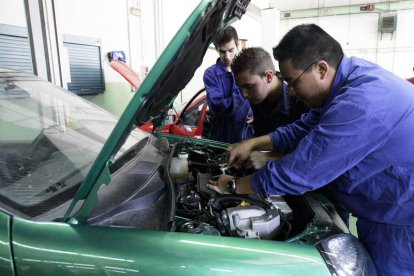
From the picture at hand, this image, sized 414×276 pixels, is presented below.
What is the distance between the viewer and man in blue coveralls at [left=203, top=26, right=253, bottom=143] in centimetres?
262

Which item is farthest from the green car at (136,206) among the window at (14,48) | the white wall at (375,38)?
the white wall at (375,38)

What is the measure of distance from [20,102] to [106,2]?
3832 mm

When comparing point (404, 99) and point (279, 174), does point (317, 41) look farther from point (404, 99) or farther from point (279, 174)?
point (279, 174)

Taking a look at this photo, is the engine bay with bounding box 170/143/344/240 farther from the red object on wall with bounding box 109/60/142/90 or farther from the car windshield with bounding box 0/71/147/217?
the red object on wall with bounding box 109/60/142/90

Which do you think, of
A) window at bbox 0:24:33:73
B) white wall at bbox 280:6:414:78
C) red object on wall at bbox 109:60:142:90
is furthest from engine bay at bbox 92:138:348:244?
white wall at bbox 280:6:414:78

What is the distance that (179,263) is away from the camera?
835 millimetres

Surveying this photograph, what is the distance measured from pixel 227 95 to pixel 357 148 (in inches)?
66.4

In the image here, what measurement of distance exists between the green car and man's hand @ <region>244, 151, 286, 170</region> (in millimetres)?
235

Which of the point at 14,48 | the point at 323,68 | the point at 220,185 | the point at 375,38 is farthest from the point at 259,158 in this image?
the point at 375,38

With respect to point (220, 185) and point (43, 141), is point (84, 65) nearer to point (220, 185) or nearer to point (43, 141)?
point (43, 141)

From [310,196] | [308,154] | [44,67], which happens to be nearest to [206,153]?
[310,196]

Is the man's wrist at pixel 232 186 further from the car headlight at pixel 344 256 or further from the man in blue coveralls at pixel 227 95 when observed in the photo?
the man in blue coveralls at pixel 227 95

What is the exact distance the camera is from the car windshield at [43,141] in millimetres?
1027

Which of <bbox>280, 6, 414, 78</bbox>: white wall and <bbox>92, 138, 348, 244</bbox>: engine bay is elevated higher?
<bbox>280, 6, 414, 78</bbox>: white wall
